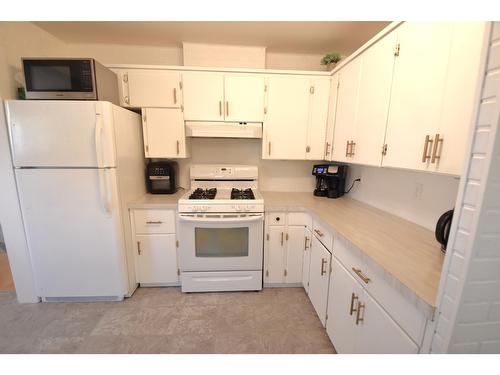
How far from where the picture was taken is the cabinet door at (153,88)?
6.72ft

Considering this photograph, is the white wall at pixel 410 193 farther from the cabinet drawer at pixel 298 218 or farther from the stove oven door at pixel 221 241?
the stove oven door at pixel 221 241

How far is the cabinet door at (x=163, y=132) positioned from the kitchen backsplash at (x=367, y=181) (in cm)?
34

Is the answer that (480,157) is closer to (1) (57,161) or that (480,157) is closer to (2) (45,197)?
A: (1) (57,161)

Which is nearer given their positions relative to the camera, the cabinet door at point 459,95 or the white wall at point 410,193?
the cabinet door at point 459,95

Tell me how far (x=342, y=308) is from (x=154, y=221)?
1723 millimetres

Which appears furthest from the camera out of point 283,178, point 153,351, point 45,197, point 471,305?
point 283,178

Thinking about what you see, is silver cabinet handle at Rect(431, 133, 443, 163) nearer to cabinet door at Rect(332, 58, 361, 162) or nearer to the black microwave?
cabinet door at Rect(332, 58, 361, 162)

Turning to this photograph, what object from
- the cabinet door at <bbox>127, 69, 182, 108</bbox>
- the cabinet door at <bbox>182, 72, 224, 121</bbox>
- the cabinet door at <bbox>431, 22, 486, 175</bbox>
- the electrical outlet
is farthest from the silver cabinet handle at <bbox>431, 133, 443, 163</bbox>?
the cabinet door at <bbox>127, 69, 182, 108</bbox>

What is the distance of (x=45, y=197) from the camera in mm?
1729

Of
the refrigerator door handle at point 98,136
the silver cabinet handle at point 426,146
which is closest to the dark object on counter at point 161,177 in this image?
the refrigerator door handle at point 98,136

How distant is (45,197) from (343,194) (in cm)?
284

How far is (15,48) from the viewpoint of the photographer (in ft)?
5.67
